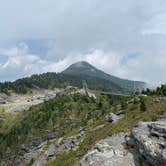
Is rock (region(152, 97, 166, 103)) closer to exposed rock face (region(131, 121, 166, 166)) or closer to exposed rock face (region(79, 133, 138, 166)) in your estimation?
exposed rock face (region(79, 133, 138, 166))

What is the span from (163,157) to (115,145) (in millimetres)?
12781

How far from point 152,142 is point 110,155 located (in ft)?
25.5

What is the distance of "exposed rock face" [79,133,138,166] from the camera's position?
4300cm

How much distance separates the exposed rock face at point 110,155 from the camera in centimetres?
4300

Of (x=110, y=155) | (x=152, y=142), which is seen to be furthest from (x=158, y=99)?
(x=152, y=142)

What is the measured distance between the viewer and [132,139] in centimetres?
4631

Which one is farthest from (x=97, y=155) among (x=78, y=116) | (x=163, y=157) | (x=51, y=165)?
(x=78, y=116)

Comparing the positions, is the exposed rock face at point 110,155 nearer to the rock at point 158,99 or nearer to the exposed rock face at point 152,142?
the exposed rock face at point 152,142

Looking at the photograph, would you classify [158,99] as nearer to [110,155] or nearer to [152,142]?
[110,155]

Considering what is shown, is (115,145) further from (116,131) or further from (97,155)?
(116,131)

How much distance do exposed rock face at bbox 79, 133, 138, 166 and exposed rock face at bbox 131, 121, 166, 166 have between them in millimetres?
2447

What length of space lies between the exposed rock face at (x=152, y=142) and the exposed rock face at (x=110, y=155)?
245cm

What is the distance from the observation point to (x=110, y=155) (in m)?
45.0

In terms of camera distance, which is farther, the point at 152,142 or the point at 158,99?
the point at 158,99
